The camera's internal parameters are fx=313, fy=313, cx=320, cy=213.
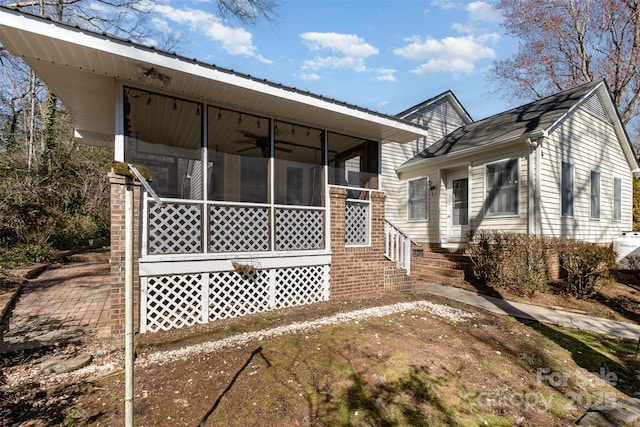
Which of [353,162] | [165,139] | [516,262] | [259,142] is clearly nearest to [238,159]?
[259,142]

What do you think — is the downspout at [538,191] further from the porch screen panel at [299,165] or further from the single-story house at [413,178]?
the porch screen panel at [299,165]

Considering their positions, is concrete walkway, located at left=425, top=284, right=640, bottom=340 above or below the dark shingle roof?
below

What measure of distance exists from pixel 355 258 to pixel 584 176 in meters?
Result: 8.02

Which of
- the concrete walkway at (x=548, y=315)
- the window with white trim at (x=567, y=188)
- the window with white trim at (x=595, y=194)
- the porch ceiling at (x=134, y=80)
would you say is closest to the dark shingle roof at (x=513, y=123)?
the window with white trim at (x=567, y=188)

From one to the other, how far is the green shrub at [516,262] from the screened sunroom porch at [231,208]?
310 cm

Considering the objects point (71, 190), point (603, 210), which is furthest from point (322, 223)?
point (71, 190)

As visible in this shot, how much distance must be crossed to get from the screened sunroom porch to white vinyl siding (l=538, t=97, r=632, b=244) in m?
4.73

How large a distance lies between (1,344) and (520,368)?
20.1 feet

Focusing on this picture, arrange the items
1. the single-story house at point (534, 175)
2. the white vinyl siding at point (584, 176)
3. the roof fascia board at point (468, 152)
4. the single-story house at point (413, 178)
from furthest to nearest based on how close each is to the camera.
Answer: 1. the single-story house at point (413, 178)
2. the white vinyl siding at point (584, 176)
3. the single-story house at point (534, 175)
4. the roof fascia board at point (468, 152)

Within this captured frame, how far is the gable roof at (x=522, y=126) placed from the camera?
7996 millimetres

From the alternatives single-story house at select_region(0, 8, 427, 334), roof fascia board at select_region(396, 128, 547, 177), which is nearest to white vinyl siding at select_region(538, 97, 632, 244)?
roof fascia board at select_region(396, 128, 547, 177)

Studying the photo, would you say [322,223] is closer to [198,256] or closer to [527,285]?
[198,256]

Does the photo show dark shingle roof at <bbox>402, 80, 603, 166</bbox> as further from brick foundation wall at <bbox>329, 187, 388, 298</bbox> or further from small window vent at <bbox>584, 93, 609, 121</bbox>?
brick foundation wall at <bbox>329, 187, 388, 298</bbox>

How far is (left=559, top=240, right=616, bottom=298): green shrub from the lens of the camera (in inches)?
251
